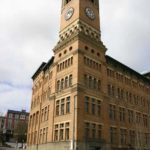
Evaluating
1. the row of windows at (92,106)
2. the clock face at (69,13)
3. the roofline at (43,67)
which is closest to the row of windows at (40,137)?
the row of windows at (92,106)

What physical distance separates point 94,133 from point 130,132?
14146mm

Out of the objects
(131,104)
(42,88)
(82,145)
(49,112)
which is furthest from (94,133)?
(42,88)

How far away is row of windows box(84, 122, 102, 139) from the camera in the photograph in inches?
1517

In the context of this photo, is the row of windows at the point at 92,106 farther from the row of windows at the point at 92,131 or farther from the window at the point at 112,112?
the window at the point at 112,112

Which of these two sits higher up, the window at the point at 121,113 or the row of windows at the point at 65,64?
the row of windows at the point at 65,64

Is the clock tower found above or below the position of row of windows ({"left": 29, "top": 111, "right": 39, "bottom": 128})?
above

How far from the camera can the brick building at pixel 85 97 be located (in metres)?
39.3

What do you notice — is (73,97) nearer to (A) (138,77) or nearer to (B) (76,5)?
(B) (76,5)

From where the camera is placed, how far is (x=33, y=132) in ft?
182

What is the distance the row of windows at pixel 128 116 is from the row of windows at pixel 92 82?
5904 millimetres

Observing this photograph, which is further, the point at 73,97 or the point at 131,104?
the point at 131,104

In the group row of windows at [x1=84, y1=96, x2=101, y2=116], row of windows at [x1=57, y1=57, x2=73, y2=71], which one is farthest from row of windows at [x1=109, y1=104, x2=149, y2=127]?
row of windows at [x1=57, y1=57, x2=73, y2=71]

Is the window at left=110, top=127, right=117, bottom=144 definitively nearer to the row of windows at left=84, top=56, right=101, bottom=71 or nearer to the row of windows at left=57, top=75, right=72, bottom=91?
the row of windows at left=84, top=56, right=101, bottom=71

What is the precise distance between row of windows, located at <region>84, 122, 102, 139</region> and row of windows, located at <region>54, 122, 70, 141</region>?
3.09 m
